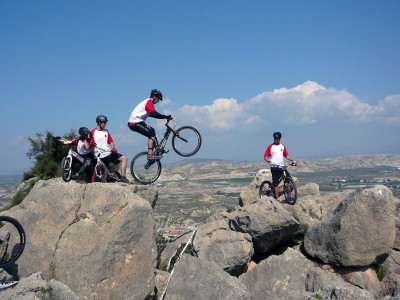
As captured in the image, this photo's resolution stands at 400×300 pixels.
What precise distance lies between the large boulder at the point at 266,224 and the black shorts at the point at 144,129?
15.8 ft

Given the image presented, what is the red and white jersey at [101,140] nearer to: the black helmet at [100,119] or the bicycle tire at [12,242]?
the black helmet at [100,119]

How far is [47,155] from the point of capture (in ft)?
85.9

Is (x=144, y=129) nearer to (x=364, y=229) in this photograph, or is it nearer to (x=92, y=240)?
(x=92, y=240)

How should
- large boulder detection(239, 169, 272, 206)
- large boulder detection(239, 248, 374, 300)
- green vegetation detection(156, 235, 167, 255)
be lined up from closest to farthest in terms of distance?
large boulder detection(239, 248, 374, 300) → green vegetation detection(156, 235, 167, 255) → large boulder detection(239, 169, 272, 206)

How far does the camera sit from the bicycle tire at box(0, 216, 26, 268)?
10.6m

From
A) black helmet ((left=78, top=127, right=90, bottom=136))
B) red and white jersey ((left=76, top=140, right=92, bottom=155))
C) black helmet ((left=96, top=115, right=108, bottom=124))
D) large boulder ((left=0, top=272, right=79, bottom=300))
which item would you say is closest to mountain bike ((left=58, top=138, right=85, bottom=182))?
red and white jersey ((left=76, top=140, right=92, bottom=155))

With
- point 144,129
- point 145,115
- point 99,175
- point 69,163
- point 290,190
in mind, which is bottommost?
point 290,190

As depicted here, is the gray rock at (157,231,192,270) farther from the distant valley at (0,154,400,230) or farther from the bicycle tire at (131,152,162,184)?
the distant valley at (0,154,400,230)

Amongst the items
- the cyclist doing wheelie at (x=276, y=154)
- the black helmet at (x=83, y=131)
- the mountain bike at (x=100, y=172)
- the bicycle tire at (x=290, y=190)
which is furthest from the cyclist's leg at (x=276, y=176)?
the black helmet at (x=83, y=131)

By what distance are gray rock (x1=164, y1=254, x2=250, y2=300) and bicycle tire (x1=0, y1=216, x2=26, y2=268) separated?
4.67m

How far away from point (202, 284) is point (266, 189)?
8416mm

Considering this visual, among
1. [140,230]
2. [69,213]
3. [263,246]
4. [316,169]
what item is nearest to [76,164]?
[69,213]

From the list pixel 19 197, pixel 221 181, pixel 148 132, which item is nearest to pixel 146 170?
pixel 148 132

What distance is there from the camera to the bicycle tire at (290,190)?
671 inches
